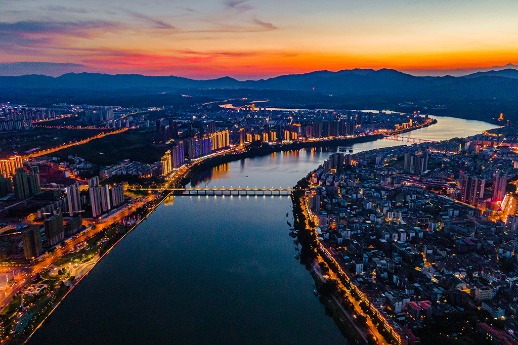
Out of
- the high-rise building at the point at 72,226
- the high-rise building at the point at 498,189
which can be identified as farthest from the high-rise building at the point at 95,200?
the high-rise building at the point at 498,189

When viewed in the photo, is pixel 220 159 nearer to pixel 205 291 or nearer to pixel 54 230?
pixel 54 230

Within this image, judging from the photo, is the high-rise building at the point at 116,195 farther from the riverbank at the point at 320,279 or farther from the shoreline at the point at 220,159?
the riverbank at the point at 320,279

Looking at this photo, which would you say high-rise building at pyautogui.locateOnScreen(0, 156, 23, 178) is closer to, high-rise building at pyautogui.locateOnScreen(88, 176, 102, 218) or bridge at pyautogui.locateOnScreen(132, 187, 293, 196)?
bridge at pyautogui.locateOnScreen(132, 187, 293, 196)

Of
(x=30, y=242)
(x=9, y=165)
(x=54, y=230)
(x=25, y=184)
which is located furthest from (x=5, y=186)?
(x=30, y=242)

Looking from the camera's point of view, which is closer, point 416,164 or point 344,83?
point 416,164

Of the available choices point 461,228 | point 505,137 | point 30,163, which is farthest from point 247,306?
point 505,137

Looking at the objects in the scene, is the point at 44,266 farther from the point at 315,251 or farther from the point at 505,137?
the point at 505,137
